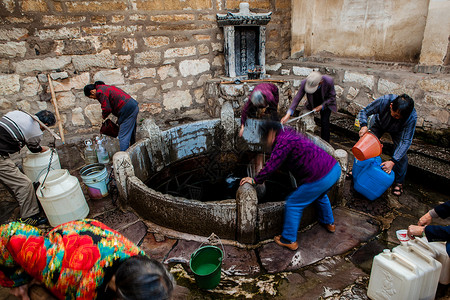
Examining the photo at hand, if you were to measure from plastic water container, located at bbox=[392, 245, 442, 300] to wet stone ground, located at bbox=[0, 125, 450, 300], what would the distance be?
12.8 inches

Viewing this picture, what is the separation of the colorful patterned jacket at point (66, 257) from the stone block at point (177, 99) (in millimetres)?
5238

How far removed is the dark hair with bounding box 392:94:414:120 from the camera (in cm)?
339

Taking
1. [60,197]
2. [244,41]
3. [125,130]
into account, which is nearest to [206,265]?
[60,197]

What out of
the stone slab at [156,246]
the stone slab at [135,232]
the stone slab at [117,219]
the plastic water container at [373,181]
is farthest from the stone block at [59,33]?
the plastic water container at [373,181]

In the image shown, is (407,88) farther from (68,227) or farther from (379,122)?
(68,227)

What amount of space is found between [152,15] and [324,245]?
19.2 feet

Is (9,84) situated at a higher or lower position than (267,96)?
higher

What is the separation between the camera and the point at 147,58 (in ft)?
20.5

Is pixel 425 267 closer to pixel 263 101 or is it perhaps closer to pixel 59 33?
pixel 263 101

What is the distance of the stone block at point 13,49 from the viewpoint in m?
5.00

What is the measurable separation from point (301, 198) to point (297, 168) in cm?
37

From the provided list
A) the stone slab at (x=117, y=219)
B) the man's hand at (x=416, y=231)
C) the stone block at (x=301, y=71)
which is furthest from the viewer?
the stone block at (x=301, y=71)

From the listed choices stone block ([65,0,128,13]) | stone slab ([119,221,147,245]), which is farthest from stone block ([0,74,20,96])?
stone slab ([119,221,147,245])

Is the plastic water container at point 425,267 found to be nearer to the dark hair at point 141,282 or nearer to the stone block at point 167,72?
the dark hair at point 141,282
